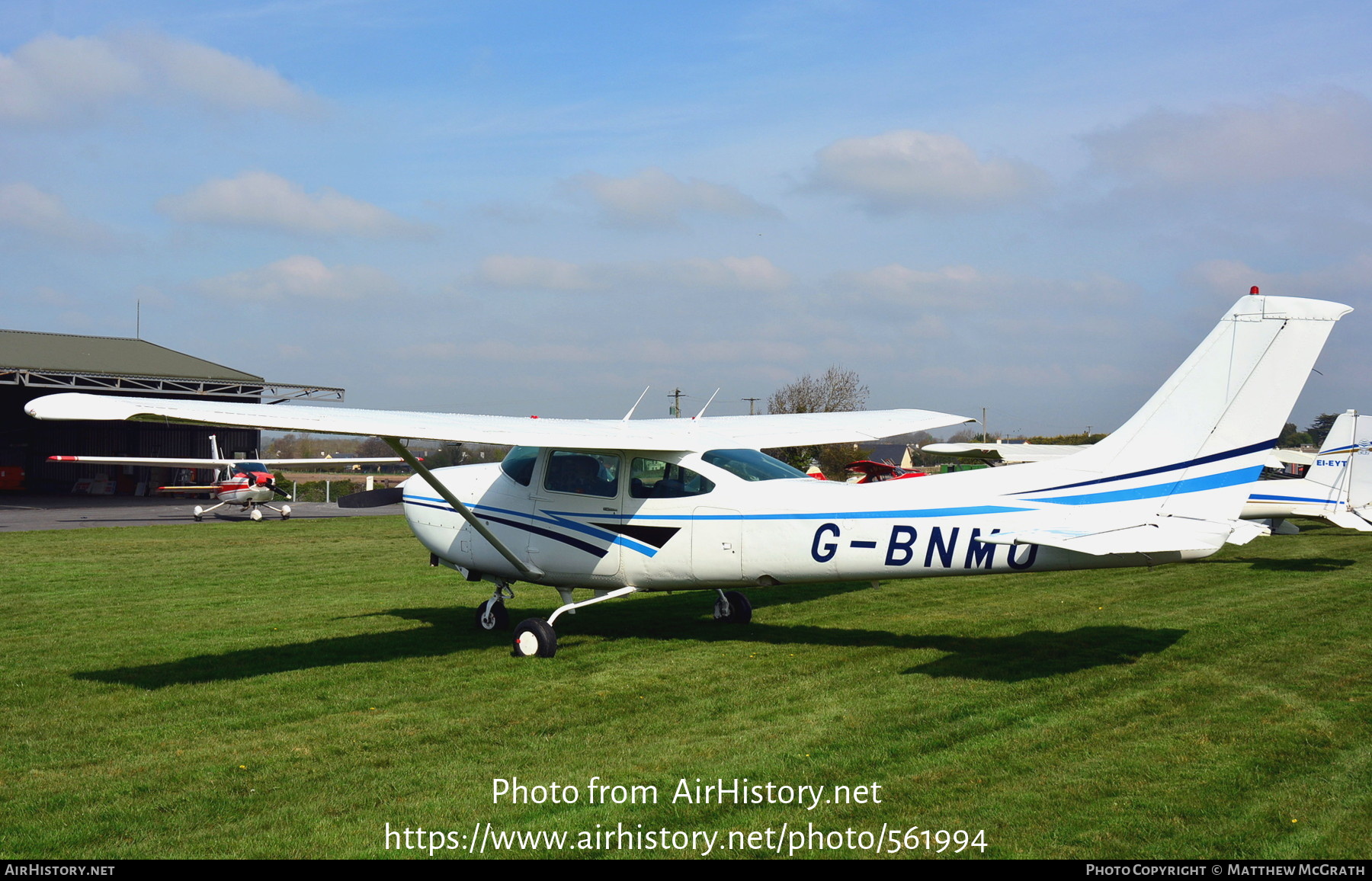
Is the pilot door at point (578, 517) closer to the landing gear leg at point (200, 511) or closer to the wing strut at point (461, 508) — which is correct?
the wing strut at point (461, 508)

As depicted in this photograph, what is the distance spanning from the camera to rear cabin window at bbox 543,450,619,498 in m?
8.78

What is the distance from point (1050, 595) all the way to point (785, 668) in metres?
5.23

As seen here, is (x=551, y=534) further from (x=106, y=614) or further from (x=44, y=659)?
(x=106, y=614)

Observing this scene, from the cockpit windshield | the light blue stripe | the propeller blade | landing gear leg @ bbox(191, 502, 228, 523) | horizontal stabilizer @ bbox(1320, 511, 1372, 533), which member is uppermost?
the cockpit windshield

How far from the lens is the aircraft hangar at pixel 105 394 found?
110ft

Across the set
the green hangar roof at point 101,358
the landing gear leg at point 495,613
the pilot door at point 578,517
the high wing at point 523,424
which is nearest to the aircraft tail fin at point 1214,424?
the high wing at point 523,424

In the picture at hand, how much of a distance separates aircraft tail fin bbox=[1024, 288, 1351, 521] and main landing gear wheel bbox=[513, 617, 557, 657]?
13.2ft

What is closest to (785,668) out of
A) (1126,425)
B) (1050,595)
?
(1126,425)

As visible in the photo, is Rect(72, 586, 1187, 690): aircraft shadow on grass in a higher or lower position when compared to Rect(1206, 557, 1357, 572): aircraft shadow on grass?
lower

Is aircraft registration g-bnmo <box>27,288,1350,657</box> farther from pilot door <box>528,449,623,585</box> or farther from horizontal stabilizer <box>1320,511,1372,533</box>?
horizontal stabilizer <box>1320,511,1372,533</box>

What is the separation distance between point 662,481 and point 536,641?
173 centimetres

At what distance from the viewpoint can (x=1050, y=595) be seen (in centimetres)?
1158

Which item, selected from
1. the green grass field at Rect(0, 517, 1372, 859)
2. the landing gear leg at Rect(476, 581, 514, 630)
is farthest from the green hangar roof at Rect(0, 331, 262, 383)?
the landing gear leg at Rect(476, 581, 514, 630)
